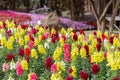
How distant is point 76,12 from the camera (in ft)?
70.4

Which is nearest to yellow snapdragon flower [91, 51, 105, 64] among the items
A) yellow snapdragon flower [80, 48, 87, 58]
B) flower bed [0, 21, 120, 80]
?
flower bed [0, 21, 120, 80]

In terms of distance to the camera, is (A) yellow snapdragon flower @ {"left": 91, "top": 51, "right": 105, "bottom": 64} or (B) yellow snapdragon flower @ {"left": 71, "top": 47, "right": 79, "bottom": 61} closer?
(A) yellow snapdragon flower @ {"left": 91, "top": 51, "right": 105, "bottom": 64}

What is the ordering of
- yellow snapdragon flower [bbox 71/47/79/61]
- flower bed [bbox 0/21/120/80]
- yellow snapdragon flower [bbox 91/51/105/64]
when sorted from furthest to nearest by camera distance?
1. yellow snapdragon flower [bbox 71/47/79/61]
2. yellow snapdragon flower [bbox 91/51/105/64]
3. flower bed [bbox 0/21/120/80]

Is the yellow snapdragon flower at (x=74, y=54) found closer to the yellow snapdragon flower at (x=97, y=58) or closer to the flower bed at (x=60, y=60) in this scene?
the flower bed at (x=60, y=60)

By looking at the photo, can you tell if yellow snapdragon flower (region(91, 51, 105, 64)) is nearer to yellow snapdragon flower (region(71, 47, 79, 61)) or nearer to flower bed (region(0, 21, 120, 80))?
flower bed (region(0, 21, 120, 80))

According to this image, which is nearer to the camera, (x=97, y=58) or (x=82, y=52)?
(x=97, y=58)

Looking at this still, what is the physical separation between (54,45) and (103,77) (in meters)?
1.89

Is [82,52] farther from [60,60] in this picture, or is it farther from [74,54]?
[60,60]

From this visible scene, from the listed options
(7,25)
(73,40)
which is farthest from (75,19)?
(73,40)

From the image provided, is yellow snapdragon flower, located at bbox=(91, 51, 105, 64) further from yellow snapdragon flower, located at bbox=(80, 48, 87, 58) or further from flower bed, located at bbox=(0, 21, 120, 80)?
yellow snapdragon flower, located at bbox=(80, 48, 87, 58)

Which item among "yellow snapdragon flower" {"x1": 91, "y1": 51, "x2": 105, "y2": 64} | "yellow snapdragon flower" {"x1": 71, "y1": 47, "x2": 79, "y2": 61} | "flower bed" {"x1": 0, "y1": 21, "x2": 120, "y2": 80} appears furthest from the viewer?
"yellow snapdragon flower" {"x1": 71, "y1": 47, "x2": 79, "y2": 61}

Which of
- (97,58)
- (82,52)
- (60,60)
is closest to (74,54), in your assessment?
(82,52)

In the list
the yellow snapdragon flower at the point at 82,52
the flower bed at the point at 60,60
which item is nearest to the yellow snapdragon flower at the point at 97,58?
the flower bed at the point at 60,60

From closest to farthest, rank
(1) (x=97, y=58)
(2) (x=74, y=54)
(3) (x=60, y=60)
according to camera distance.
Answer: (1) (x=97, y=58) < (2) (x=74, y=54) < (3) (x=60, y=60)
